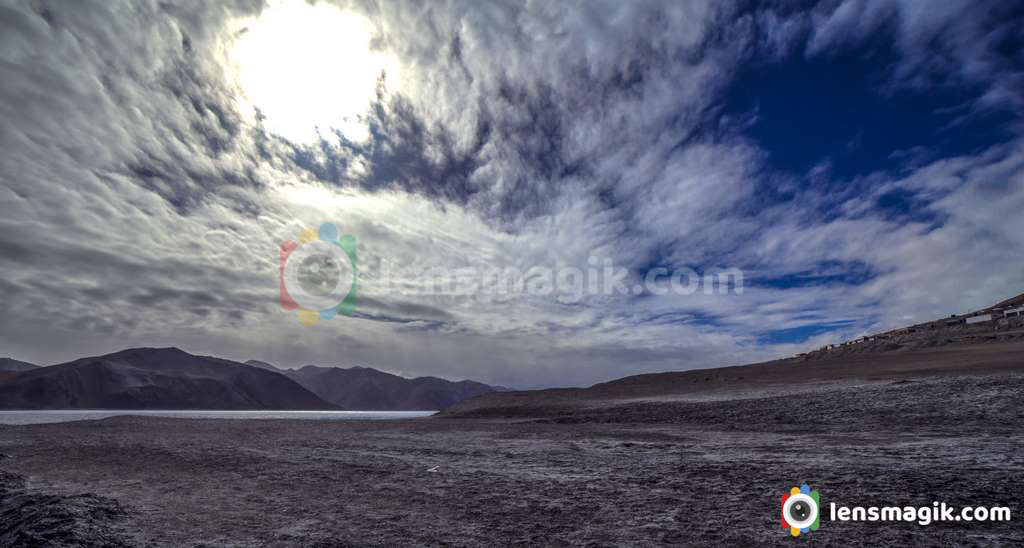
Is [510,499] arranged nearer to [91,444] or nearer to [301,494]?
[301,494]

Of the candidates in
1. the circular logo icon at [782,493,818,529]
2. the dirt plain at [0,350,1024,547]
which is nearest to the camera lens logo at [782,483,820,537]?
the circular logo icon at [782,493,818,529]

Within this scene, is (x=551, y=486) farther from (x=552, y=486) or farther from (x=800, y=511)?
(x=800, y=511)

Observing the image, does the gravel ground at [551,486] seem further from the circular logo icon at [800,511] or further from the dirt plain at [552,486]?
the circular logo icon at [800,511]

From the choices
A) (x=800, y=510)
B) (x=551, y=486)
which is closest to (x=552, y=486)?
(x=551, y=486)

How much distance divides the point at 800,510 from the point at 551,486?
3.58 metres

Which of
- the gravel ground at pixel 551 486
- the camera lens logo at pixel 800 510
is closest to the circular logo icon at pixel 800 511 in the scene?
the camera lens logo at pixel 800 510

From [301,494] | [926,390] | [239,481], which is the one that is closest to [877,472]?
[301,494]

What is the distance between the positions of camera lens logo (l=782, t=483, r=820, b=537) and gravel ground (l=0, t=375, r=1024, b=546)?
0.14 m

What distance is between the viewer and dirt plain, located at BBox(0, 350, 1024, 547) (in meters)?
4.95

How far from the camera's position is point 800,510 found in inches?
215

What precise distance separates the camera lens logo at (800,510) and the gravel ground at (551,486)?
0.45ft

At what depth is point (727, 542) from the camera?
4559 mm

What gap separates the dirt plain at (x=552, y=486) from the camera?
495cm

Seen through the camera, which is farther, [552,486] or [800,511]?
[552,486]
